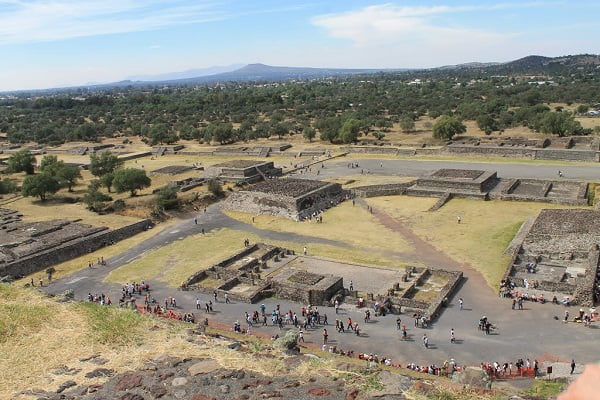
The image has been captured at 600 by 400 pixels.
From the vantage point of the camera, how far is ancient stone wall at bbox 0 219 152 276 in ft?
92.3

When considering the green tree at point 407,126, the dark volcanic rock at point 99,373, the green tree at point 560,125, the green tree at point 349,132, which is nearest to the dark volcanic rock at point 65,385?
the dark volcanic rock at point 99,373

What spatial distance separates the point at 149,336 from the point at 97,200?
30.5m

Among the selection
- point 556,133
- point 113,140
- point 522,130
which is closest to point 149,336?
point 556,133

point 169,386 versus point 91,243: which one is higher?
point 169,386

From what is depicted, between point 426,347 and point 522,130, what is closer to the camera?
point 426,347

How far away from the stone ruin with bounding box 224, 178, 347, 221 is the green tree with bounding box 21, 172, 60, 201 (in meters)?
15.7

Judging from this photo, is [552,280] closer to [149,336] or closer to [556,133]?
[149,336]

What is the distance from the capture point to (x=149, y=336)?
1286 cm

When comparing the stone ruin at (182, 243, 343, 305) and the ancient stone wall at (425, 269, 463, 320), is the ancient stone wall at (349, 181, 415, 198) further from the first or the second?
the ancient stone wall at (425, 269, 463, 320)

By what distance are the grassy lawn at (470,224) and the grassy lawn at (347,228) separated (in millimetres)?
1874

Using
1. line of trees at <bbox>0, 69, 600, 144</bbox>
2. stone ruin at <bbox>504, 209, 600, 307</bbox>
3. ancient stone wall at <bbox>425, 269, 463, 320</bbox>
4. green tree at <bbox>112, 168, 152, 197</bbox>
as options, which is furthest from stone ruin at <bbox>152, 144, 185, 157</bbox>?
ancient stone wall at <bbox>425, 269, 463, 320</bbox>

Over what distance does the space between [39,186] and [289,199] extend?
72.2 ft

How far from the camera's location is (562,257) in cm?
2548

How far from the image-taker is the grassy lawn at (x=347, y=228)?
30.4m
